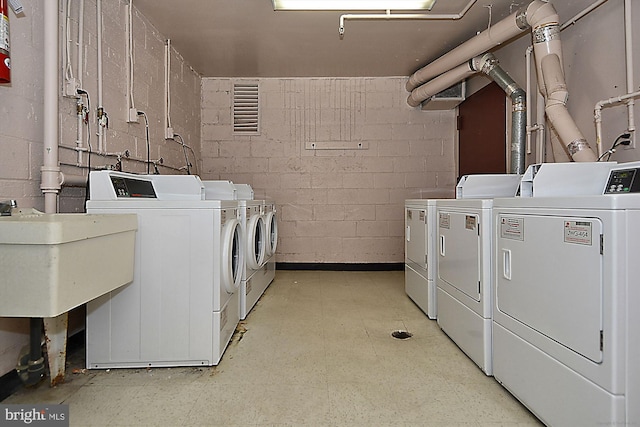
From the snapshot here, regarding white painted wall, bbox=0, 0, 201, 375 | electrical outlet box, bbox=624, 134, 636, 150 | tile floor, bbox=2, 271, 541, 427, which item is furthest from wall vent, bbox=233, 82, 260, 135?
electrical outlet box, bbox=624, 134, 636, 150

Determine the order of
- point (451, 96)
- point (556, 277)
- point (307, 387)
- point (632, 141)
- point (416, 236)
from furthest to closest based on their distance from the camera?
point (451, 96)
point (416, 236)
point (632, 141)
point (307, 387)
point (556, 277)

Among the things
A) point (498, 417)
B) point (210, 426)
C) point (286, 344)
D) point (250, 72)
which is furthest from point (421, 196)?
point (210, 426)

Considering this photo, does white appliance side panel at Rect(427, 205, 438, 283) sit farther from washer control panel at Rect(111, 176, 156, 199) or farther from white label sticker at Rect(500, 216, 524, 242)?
washer control panel at Rect(111, 176, 156, 199)

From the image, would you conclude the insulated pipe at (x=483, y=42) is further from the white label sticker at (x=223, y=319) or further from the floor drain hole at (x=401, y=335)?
the white label sticker at (x=223, y=319)

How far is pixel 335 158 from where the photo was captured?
16.3ft

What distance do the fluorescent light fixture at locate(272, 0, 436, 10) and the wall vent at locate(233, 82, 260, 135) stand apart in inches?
79.4

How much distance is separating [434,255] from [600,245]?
1.70 metres

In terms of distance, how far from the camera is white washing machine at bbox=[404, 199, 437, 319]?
2.97 meters

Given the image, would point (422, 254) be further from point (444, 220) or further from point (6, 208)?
point (6, 208)

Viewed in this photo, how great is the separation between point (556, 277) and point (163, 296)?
1.93m

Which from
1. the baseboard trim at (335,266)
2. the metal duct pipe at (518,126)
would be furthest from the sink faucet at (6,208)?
the baseboard trim at (335,266)

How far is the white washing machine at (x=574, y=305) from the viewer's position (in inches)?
48.3

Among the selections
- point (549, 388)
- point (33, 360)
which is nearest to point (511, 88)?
point (549, 388)

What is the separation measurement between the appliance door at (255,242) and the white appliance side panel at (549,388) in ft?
6.12
